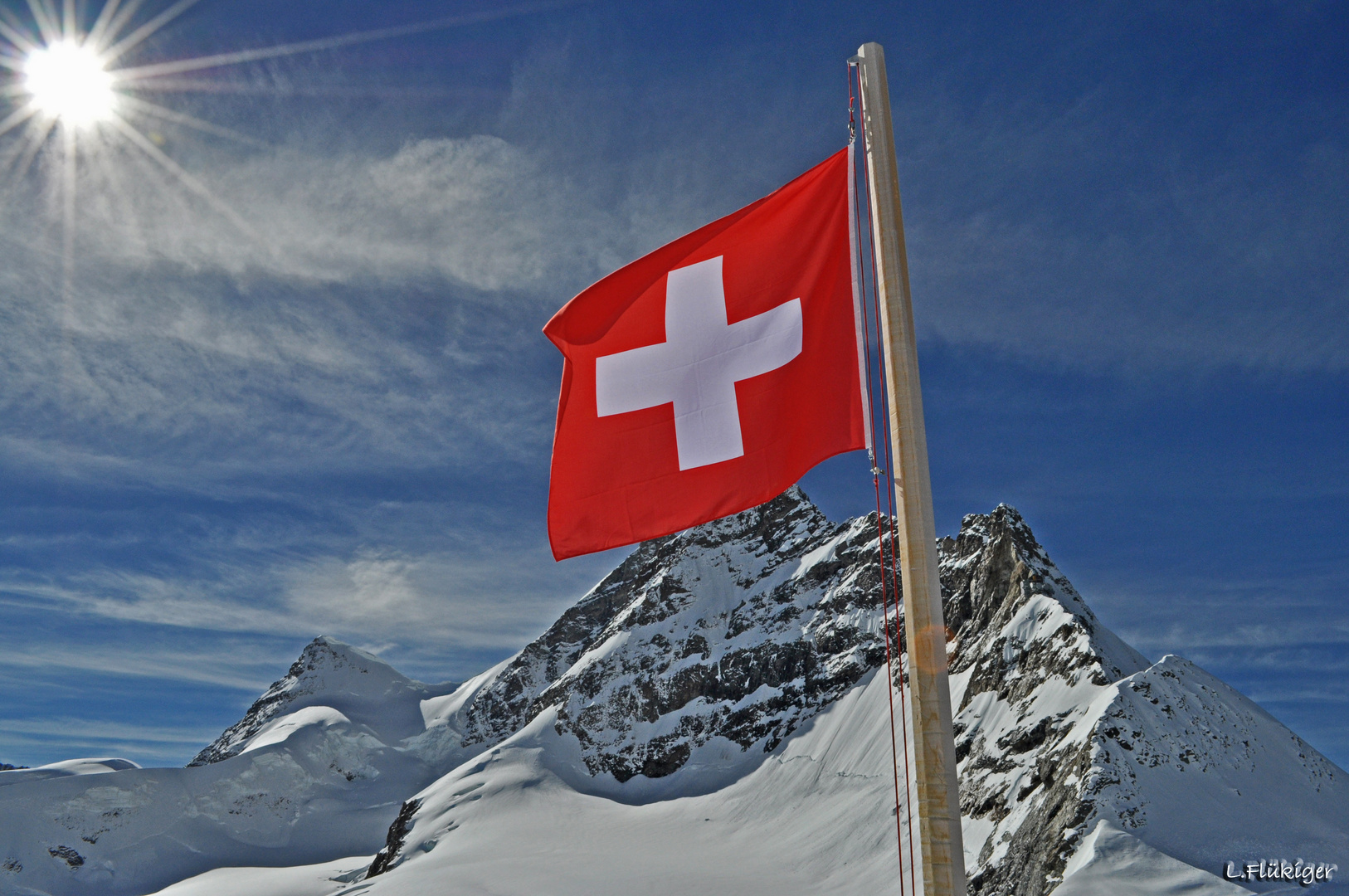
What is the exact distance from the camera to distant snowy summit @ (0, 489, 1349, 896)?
45906mm

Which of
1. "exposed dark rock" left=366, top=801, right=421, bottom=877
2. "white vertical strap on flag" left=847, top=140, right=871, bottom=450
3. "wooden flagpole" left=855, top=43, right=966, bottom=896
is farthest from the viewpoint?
"exposed dark rock" left=366, top=801, right=421, bottom=877

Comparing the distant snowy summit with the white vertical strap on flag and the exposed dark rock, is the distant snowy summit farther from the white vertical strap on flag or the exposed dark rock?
the white vertical strap on flag

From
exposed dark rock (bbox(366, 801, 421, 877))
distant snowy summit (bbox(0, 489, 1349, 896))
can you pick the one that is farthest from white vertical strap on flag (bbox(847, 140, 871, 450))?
exposed dark rock (bbox(366, 801, 421, 877))

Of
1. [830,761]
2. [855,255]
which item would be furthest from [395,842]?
[855,255]

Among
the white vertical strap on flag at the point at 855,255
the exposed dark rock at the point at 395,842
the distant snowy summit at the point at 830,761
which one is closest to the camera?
the white vertical strap on flag at the point at 855,255

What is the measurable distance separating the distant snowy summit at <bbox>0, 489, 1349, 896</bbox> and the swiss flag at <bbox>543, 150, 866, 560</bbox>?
37545mm

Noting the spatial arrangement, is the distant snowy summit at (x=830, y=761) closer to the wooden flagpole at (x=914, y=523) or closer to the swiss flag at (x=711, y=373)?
the swiss flag at (x=711, y=373)

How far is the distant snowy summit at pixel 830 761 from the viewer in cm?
4591

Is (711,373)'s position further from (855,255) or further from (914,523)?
(914,523)

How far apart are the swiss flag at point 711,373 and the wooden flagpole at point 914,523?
0.87 m

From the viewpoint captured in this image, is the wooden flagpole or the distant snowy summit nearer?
the wooden flagpole

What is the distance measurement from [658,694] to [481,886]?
2848 inches

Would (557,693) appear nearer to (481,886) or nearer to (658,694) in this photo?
(658,694)

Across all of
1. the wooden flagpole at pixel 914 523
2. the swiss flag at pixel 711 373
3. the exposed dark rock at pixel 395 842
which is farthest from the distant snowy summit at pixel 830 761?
the wooden flagpole at pixel 914 523
